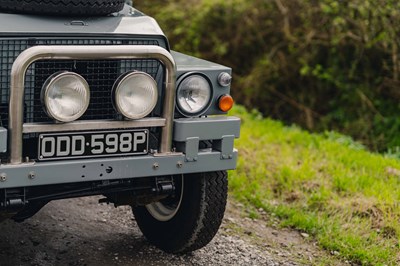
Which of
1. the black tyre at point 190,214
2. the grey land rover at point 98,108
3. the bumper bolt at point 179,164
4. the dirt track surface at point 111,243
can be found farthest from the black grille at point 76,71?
the dirt track surface at point 111,243

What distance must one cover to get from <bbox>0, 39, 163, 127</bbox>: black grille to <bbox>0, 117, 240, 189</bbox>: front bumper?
26 centimetres

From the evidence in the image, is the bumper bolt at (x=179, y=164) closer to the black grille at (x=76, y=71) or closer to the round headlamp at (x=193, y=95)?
the round headlamp at (x=193, y=95)

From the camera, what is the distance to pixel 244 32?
35.0 ft

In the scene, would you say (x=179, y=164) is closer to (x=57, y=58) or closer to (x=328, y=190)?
(x=57, y=58)

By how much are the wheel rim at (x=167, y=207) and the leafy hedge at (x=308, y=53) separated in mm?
3965

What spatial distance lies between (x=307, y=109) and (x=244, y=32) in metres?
1.54

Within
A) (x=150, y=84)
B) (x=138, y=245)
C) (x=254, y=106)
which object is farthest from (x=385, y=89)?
(x=150, y=84)

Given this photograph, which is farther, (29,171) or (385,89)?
(385,89)

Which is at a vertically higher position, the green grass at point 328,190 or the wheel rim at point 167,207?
the wheel rim at point 167,207

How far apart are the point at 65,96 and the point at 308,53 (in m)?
6.27

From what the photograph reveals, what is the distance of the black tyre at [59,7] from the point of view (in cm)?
408

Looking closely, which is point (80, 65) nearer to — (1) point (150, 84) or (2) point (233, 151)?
(1) point (150, 84)

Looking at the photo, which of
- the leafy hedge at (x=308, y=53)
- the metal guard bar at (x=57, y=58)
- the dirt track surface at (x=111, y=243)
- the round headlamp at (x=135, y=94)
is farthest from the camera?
the leafy hedge at (x=308, y=53)

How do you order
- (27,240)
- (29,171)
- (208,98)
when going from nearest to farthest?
(29,171), (208,98), (27,240)
